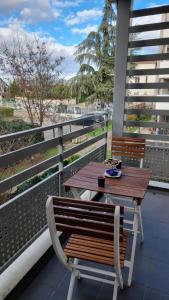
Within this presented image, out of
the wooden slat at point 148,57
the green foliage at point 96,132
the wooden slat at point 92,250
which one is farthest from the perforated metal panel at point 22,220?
the wooden slat at point 148,57

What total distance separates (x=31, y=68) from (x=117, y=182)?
20.9ft

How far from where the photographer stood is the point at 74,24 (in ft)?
32.4

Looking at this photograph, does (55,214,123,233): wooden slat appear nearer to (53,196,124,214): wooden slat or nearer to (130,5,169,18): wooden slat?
(53,196,124,214): wooden slat

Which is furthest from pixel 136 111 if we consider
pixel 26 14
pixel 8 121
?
pixel 26 14

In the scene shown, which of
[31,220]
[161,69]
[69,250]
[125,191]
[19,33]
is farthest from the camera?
[19,33]

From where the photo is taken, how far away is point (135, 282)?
1758mm

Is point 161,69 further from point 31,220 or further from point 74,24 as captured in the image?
point 74,24

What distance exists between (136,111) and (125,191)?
1911mm

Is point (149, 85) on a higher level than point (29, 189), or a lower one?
higher

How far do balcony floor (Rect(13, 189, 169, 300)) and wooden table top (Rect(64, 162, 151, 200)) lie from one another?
68cm

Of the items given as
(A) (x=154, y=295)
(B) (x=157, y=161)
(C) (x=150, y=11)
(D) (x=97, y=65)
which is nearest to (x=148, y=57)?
(C) (x=150, y=11)

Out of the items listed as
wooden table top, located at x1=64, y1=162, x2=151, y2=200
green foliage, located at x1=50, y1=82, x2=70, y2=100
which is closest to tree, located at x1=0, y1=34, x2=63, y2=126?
green foliage, located at x1=50, y1=82, x2=70, y2=100

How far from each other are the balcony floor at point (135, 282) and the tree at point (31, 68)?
6219 mm

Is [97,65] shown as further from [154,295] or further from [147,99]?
[154,295]
